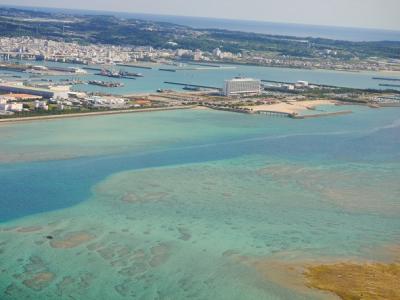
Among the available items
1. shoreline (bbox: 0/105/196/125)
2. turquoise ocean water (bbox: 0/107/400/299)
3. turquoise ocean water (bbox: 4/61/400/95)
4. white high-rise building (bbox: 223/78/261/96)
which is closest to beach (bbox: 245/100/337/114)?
shoreline (bbox: 0/105/196/125)

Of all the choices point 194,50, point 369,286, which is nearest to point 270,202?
point 369,286

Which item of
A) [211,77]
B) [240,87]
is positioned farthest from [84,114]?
[211,77]

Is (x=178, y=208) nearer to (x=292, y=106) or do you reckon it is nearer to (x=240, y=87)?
(x=292, y=106)

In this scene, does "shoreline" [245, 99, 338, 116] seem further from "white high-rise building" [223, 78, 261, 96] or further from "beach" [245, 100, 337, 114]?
"white high-rise building" [223, 78, 261, 96]

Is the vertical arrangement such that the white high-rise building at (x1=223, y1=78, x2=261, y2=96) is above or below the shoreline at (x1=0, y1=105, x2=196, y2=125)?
above

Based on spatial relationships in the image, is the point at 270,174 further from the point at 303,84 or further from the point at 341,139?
the point at 303,84

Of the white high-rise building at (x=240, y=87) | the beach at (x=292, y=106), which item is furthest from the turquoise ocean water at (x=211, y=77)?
the beach at (x=292, y=106)

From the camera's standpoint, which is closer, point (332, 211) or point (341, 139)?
point (332, 211)
